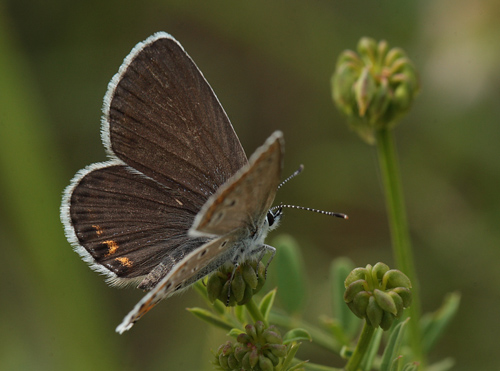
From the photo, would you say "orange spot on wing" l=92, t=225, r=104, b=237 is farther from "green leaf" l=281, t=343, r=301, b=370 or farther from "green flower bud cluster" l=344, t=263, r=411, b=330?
"green flower bud cluster" l=344, t=263, r=411, b=330

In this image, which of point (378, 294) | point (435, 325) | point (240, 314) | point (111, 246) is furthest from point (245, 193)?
point (435, 325)

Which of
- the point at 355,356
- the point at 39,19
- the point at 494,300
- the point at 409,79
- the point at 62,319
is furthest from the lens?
the point at 39,19

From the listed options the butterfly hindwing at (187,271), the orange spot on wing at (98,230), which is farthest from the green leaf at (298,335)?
the orange spot on wing at (98,230)

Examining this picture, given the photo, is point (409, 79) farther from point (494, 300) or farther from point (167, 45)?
point (494, 300)

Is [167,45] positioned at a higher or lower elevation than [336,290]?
higher

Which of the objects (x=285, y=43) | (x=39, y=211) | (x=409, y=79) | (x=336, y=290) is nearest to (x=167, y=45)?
(x=409, y=79)

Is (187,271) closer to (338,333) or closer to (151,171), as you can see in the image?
(151,171)

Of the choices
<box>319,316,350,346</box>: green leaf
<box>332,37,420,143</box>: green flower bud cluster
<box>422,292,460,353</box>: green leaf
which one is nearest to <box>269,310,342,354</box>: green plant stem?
<box>319,316,350,346</box>: green leaf

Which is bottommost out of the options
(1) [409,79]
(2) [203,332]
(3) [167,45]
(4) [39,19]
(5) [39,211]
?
(2) [203,332]
